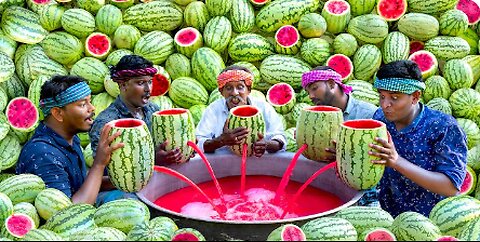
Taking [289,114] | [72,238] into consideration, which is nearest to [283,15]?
[289,114]

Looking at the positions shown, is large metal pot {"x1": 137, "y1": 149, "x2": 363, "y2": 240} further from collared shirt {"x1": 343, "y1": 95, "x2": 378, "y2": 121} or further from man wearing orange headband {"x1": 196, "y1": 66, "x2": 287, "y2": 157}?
collared shirt {"x1": 343, "y1": 95, "x2": 378, "y2": 121}

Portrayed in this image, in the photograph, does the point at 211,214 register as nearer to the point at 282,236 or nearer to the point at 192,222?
the point at 192,222

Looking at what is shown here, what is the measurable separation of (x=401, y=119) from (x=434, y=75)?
246 centimetres

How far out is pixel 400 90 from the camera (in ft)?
11.6

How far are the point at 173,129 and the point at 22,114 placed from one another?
9.19 feet

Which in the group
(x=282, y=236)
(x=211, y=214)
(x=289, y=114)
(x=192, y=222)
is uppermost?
(x=282, y=236)

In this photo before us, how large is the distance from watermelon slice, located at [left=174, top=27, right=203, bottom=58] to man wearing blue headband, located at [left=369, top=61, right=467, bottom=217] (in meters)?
2.61

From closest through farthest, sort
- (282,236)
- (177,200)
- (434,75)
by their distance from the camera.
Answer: (282,236), (177,200), (434,75)

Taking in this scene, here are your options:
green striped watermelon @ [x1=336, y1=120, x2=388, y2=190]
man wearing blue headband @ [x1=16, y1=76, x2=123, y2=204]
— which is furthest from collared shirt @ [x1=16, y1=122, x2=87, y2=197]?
green striped watermelon @ [x1=336, y1=120, x2=388, y2=190]

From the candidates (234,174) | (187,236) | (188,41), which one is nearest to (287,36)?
(188,41)

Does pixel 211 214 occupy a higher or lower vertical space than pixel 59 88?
lower

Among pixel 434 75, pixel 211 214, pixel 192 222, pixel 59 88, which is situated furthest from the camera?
pixel 434 75

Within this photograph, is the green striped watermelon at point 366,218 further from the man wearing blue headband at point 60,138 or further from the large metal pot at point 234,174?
the man wearing blue headband at point 60,138

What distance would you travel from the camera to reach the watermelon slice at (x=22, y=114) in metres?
5.66
